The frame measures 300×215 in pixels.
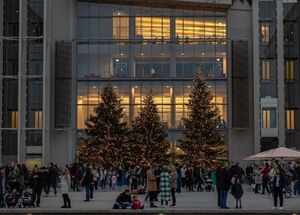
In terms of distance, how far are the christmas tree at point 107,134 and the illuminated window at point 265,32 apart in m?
16.3

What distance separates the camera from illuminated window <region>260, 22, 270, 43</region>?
214 ft

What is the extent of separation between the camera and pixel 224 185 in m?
26.7

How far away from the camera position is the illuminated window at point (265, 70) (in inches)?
2547

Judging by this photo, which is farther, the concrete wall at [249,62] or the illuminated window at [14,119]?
the illuminated window at [14,119]

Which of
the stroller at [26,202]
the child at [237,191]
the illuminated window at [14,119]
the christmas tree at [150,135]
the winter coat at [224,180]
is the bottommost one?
the stroller at [26,202]

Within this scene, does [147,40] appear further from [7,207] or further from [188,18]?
[7,207]

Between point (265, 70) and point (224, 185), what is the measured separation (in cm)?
3947

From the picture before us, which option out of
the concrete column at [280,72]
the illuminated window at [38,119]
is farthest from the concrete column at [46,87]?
the concrete column at [280,72]

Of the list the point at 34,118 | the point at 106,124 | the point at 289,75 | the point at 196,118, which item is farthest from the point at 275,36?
the point at 34,118

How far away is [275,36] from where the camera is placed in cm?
6500

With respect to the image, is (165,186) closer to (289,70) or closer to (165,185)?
(165,185)

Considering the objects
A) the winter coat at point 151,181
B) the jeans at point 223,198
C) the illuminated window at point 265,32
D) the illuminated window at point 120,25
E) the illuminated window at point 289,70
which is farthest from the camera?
the illuminated window at point 120,25

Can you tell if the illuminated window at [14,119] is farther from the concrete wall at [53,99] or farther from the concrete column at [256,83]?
the concrete column at [256,83]

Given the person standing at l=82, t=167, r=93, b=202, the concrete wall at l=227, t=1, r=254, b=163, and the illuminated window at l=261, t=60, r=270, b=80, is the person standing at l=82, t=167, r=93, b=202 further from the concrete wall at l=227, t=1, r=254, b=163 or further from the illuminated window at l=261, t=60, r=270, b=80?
the illuminated window at l=261, t=60, r=270, b=80
